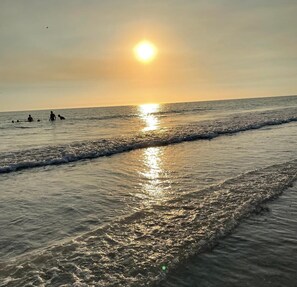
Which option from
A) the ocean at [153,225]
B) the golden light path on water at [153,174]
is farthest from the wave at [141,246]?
the golden light path on water at [153,174]

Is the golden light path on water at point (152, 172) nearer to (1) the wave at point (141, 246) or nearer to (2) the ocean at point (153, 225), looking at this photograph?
(2) the ocean at point (153, 225)

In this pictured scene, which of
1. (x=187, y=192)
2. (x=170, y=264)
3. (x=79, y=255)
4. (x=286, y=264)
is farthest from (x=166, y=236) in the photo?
(x=187, y=192)

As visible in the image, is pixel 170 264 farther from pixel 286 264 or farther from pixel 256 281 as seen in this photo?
pixel 286 264

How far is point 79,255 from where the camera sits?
5949 millimetres

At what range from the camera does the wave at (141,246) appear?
519 cm

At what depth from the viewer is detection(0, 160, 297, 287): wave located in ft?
17.0

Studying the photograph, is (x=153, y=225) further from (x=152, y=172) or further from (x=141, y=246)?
(x=152, y=172)

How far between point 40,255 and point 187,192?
16.9 ft

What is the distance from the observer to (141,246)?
20.5ft

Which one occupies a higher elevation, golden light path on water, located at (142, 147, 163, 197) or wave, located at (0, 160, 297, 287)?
golden light path on water, located at (142, 147, 163, 197)

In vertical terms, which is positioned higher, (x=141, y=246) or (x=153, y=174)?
(x=153, y=174)

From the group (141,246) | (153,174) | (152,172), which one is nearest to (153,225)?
(141,246)

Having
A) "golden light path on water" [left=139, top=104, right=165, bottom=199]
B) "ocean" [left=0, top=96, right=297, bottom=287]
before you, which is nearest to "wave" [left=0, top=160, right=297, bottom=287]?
"ocean" [left=0, top=96, right=297, bottom=287]

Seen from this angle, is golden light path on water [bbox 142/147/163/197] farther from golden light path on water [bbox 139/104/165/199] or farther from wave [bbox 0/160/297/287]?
wave [bbox 0/160/297/287]
